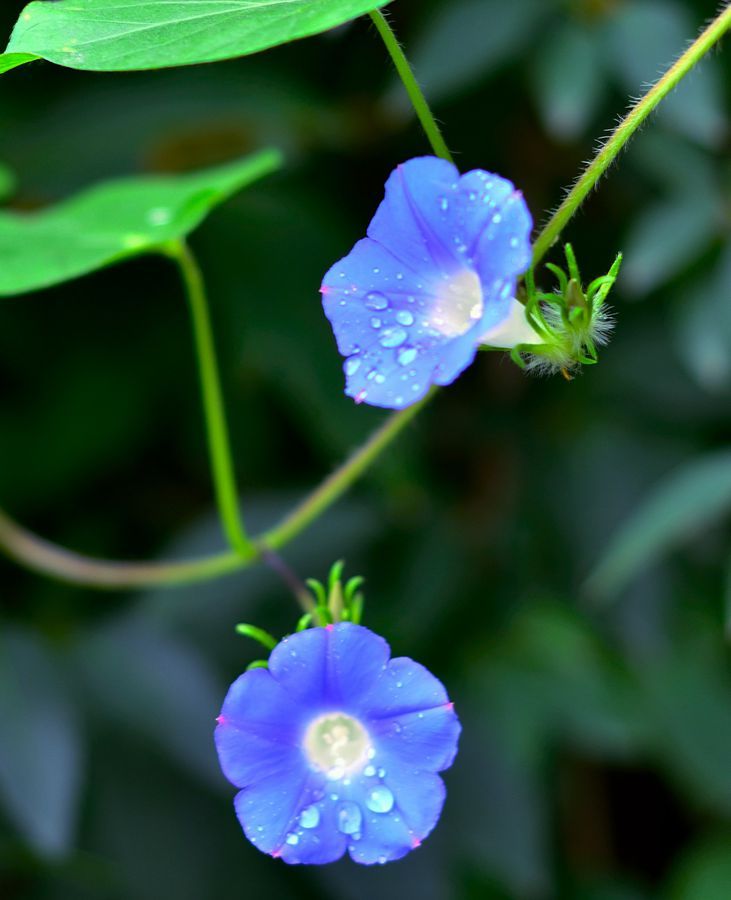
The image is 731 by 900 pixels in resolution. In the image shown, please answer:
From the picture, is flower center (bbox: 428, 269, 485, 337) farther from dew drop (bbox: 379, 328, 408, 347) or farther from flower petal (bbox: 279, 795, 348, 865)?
flower petal (bbox: 279, 795, 348, 865)

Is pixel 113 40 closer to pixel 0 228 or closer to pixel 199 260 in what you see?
pixel 0 228

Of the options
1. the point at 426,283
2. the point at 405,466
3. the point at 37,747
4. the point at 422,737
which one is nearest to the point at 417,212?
the point at 426,283

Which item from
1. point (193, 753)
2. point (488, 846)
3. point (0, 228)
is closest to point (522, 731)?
point (488, 846)

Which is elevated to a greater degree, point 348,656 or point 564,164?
point 348,656

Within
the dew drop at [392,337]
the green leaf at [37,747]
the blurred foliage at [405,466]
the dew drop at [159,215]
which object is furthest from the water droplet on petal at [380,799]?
the blurred foliage at [405,466]

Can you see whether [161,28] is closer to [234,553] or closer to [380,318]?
[380,318]

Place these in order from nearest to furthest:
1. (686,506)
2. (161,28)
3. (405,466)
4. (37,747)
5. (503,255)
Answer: (503,255)
(161,28)
(686,506)
(37,747)
(405,466)
